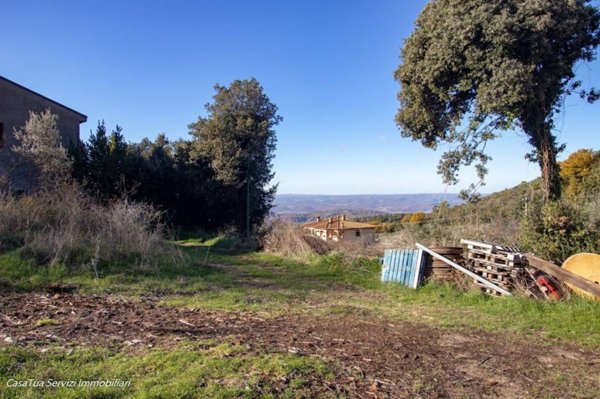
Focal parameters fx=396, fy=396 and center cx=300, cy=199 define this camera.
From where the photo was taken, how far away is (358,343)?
4457 mm

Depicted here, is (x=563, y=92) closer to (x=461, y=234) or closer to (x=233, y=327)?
(x=461, y=234)

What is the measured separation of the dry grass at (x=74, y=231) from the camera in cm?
827

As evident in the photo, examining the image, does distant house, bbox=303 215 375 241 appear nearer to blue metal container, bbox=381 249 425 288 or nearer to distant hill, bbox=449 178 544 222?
distant hill, bbox=449 178 544 222

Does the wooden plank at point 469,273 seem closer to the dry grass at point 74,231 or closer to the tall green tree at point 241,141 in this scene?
the dry grass at point 74,231

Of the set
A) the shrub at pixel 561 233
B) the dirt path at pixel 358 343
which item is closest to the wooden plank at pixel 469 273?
the shrub at pixel 561 233

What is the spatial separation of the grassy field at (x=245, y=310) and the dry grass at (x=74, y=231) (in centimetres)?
43

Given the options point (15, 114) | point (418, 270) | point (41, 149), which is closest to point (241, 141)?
point (41, 149)

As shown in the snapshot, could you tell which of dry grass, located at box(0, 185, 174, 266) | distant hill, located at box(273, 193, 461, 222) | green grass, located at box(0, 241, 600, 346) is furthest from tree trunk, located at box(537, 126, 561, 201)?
dry grass, located at box(0, 185, 174, 266)

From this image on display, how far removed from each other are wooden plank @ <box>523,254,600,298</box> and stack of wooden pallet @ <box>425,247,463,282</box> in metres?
1.34

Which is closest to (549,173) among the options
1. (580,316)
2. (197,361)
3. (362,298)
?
(580,316)

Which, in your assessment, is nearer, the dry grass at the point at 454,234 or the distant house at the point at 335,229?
the dry grass at the point at 454,234

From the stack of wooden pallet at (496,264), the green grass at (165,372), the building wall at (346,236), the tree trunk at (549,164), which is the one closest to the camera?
the green grass at (165,372)

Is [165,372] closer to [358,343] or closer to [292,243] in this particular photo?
[358,343]

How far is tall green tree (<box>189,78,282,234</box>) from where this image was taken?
2131 cm
